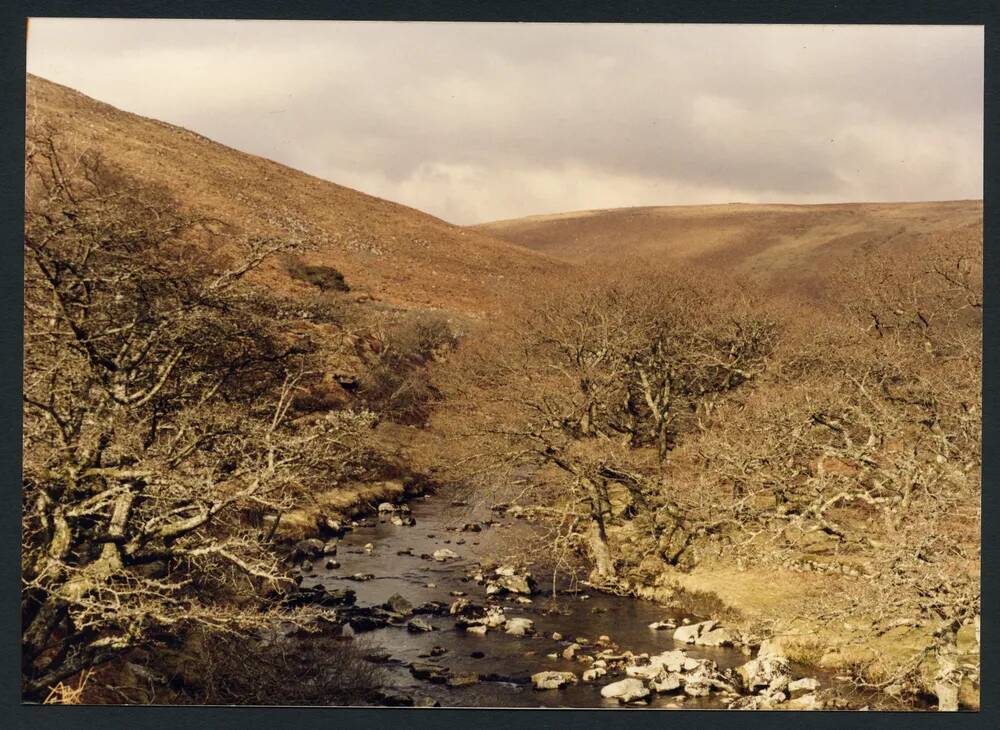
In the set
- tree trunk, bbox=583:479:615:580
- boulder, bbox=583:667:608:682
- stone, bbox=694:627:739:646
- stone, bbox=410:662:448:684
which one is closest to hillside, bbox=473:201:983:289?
tree trunk, bbox=583:479:615:580

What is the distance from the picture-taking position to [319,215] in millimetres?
45000

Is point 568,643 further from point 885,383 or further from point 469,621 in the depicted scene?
point 885,383

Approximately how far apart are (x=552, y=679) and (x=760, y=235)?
120ft

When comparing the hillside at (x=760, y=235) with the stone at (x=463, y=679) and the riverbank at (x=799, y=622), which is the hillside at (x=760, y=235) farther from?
the stone at (x=463, y=679)

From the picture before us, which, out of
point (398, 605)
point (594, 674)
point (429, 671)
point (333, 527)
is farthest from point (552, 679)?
point (333, 527)

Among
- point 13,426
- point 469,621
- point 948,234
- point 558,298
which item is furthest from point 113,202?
point 948,234

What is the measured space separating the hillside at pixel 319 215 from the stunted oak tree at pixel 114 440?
18844 millimetres

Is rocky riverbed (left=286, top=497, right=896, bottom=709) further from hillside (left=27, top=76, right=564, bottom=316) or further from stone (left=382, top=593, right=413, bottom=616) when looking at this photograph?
hillside (left=27, top=76, right=564, bottom=316)

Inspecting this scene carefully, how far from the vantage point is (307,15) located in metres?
11.9

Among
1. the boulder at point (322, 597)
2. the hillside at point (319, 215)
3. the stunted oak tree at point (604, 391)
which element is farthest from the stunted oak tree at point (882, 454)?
the hillside at point (319, 215)

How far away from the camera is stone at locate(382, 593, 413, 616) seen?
62.8 feet

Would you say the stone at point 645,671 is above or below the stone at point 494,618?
below

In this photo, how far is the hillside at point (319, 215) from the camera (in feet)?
126

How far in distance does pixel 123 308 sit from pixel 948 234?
19.9m
